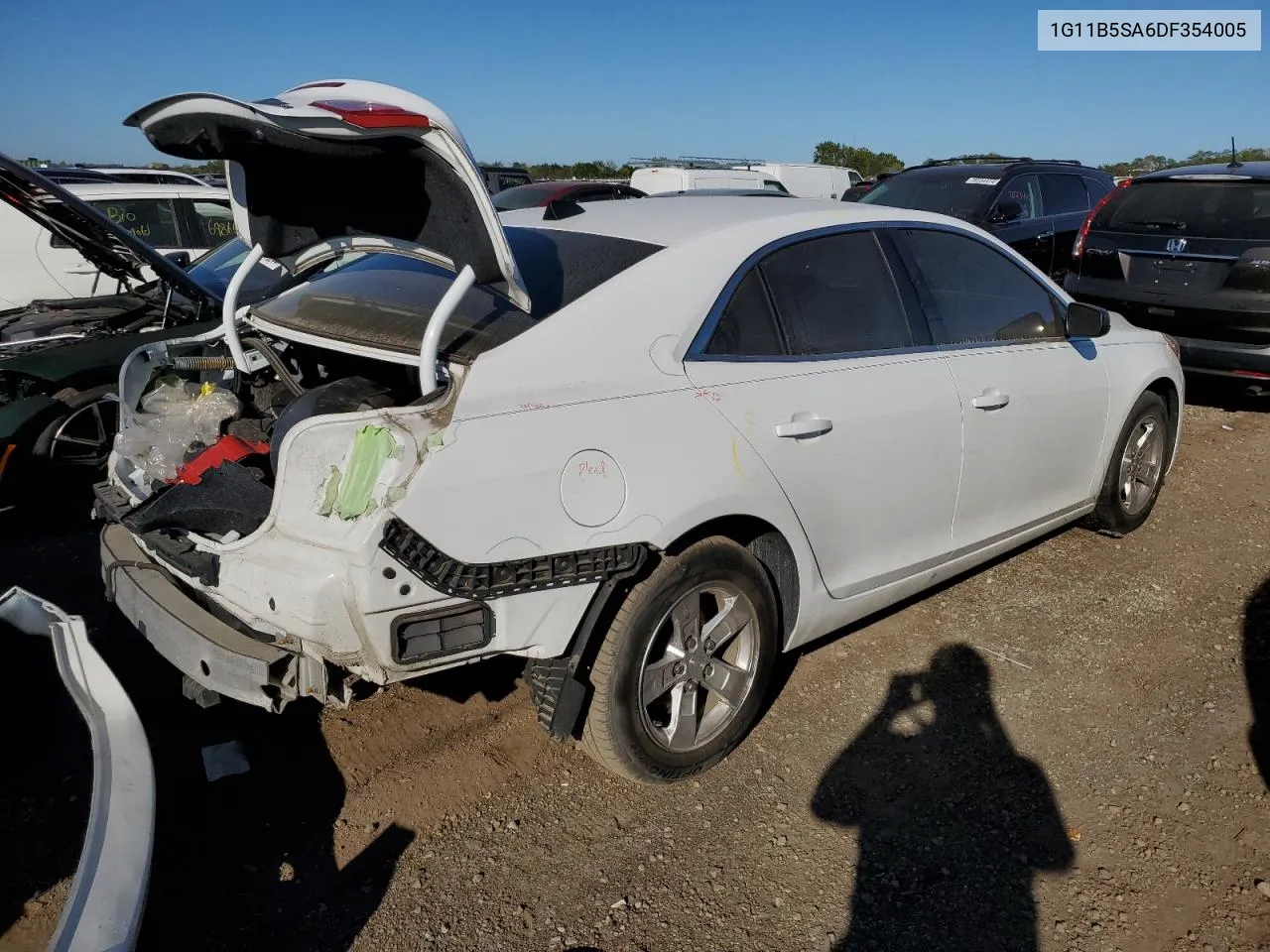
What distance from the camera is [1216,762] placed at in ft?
10.5

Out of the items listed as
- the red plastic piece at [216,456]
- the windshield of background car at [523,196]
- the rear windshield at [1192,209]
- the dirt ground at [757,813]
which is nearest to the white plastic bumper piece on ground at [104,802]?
the dirt ground at [757,813]

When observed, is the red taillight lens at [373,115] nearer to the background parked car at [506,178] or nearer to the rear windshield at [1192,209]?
the rear windshield at [1192,209]

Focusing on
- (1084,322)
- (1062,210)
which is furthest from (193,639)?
(1062,210)

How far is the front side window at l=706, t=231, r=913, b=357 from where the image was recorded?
3023mm

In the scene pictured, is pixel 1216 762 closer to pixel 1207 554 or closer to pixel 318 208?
pixel 1207 554

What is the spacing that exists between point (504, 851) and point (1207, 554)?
12.9 feet

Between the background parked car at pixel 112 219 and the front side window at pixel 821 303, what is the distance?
5.70 m

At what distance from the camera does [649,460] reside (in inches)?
104

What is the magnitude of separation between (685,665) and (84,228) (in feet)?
13.5

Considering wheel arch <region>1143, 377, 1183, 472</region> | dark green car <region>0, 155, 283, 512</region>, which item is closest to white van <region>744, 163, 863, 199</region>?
wheel arch <region>1143, 377, 1183, 472</region>

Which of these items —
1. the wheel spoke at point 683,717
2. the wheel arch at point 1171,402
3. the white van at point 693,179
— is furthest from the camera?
the white van at point 693,179

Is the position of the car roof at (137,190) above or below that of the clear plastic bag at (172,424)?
above

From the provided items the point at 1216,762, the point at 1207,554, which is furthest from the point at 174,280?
the point at 1207,554

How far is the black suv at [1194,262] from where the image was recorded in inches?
256
